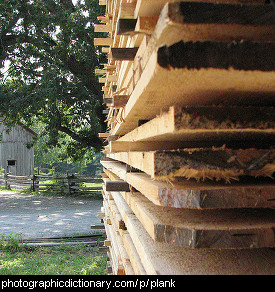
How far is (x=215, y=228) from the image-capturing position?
4.40 feet

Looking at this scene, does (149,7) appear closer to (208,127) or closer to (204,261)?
(208,127)

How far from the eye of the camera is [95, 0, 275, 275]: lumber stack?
1.00 meters

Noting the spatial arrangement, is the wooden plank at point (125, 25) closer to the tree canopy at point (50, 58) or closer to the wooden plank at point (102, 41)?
the wooden plank at point (102, 41)

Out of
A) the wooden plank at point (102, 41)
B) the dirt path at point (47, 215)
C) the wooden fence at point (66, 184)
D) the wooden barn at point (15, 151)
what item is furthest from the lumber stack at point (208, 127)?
the wooden barn at point (15, 151)

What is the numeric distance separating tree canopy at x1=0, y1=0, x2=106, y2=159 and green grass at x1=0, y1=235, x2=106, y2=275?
6.51 meters

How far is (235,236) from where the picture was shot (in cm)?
132

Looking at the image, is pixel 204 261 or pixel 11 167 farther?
pixel 11 167

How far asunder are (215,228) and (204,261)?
1.12 ft

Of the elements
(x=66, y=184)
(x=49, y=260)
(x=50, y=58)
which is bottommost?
(x=49, y=260)

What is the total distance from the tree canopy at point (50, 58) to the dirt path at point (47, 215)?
3.32 metres

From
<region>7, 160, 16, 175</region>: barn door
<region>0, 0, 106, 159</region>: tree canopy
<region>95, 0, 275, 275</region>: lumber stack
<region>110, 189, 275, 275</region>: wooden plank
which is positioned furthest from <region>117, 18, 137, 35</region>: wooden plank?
<region>7, 160, 16, 175</region>: barn door

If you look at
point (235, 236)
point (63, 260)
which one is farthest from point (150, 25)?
point (63, 260)

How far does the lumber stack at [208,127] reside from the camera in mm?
995

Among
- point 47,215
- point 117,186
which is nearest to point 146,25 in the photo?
point 117,186
